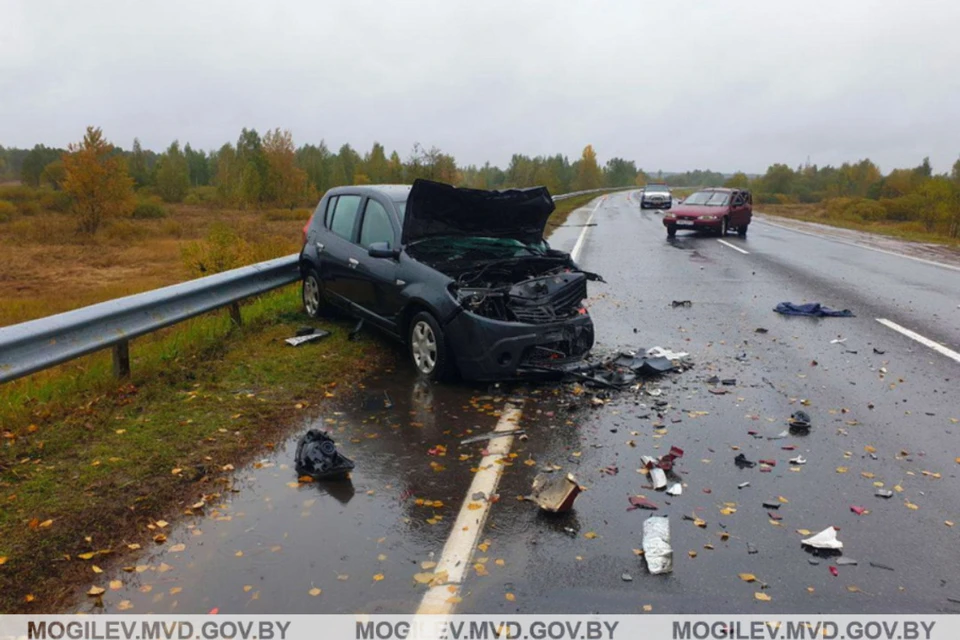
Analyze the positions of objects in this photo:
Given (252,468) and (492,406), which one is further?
(492,406)

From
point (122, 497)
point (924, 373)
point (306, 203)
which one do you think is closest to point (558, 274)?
point (924, 373)

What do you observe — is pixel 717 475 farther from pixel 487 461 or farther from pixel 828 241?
pixel 828 241

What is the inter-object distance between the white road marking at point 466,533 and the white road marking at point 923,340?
18.0ft

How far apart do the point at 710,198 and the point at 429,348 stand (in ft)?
68.3

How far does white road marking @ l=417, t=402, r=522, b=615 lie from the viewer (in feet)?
10.4

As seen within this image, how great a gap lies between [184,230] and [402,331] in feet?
→ 135

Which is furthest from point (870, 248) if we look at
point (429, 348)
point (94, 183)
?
point (94, 183)

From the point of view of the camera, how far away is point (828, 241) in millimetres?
22797

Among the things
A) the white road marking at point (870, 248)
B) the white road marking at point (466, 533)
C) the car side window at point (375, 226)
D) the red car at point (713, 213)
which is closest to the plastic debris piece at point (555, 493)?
the white road marking at point (466, 533)

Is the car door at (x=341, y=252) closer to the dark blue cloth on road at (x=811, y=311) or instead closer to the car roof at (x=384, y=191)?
the car roof at (x=384, y=191)

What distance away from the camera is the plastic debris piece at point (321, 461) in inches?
177

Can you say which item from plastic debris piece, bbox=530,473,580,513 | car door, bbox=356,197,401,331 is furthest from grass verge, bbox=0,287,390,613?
plastic debris piece, bbox=530,473,580,513

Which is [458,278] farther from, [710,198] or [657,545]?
[710,198]

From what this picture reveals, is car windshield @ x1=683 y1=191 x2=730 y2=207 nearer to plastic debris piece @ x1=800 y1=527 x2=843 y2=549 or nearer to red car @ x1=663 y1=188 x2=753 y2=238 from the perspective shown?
red car @ x1=663 y1=188 x2=753 y2=238
